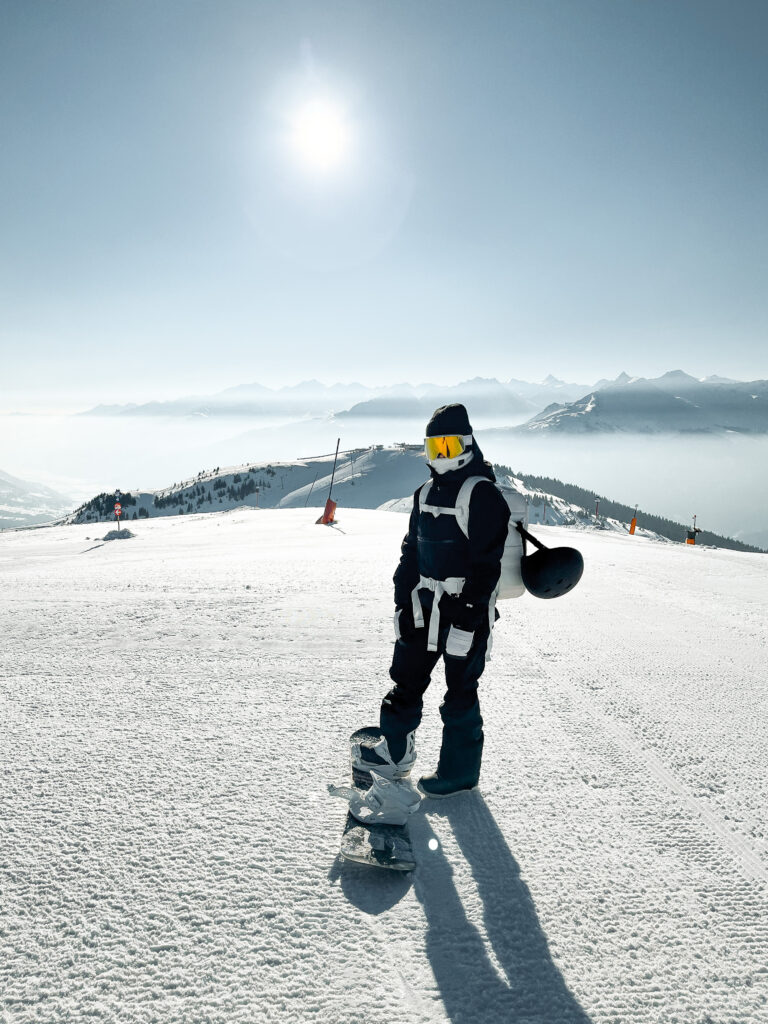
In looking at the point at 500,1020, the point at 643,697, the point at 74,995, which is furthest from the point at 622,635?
the point at 74,995

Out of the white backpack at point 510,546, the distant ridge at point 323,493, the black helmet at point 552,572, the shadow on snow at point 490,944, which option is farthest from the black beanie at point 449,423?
the distant ridge at point 323,493

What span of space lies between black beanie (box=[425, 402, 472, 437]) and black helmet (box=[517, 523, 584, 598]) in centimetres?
72

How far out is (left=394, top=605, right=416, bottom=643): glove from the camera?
112 inches

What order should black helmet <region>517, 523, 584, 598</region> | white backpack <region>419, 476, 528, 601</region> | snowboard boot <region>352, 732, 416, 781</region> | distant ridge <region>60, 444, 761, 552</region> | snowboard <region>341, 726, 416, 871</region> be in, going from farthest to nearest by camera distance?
1. distant ridge <region>60, 444, 761, 552</region>
2. white backpack <region>419, 476, 528, 601</region>
3. black helmet <region>517, 523, 584, 598</region>
4. snowboard boot <region>352, 732, 416, 781</region>
5. snowboard <region>341, 726, 416, 871</region>

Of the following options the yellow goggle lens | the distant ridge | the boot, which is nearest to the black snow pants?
the boot

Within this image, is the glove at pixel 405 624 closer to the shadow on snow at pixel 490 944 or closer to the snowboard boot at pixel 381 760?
the snowboard boot at pixel 381 760

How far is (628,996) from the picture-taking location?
62.3 inches

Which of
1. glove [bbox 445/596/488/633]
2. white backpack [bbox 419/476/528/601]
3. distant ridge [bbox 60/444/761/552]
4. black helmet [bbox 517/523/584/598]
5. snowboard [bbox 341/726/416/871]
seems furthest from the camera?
distant ridge [bbox 60/444/761/552]

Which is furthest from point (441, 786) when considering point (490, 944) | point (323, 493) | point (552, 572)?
point (323, 493)

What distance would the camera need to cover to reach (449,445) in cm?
285

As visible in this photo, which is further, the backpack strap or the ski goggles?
the ski goggles

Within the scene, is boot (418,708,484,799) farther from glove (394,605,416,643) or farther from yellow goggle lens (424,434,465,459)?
yellow goggle lens (424,434,465,459)

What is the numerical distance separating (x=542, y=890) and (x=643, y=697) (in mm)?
2119

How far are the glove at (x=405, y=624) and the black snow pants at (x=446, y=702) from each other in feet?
0.06
